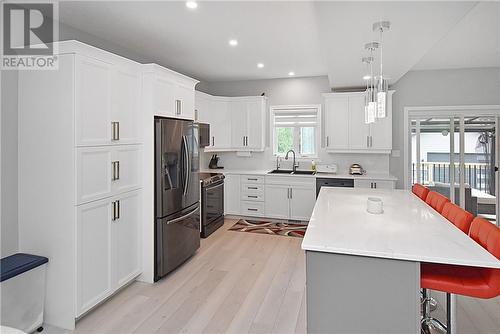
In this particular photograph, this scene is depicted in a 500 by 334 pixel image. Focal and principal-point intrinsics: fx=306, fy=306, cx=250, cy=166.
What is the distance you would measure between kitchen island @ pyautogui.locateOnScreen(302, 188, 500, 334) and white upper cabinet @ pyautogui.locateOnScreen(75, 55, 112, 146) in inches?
75.0

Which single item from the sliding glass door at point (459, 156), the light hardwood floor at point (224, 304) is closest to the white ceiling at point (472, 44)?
the sliding glass door at point (459, 156)

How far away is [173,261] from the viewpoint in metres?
3.39

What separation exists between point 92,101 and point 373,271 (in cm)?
243

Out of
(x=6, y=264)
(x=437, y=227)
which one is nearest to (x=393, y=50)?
(x=437, y=227)

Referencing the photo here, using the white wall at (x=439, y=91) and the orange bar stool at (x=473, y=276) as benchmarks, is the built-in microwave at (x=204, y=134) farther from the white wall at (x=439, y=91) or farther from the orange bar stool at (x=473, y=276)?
the orange bar stool at (x=473, y=276)

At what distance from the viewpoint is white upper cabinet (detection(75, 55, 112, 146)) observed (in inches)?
94.2

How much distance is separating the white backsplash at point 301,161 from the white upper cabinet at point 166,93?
229cm

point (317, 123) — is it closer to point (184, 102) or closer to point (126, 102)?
point (184, 102)

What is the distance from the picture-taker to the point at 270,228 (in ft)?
17.1

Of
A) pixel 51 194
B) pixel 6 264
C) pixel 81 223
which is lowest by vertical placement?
pixel 6 264

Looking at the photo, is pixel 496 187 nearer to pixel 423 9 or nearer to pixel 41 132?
pixel 423 9

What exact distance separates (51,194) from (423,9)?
3.14 metres

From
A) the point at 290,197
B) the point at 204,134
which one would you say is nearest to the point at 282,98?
the point at 204,134

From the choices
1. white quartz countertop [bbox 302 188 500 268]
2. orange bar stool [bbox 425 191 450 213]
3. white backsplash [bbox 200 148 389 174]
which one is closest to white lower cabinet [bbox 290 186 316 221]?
white backsplash [bbox 200 148 389 174]
